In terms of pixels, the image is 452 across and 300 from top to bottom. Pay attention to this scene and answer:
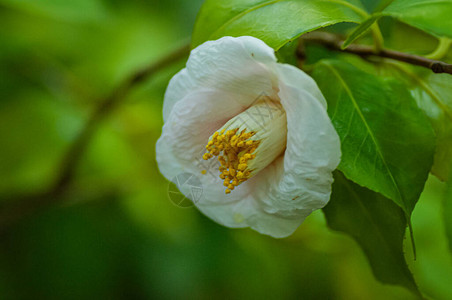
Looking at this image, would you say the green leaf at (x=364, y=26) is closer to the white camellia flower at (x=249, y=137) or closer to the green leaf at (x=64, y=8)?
the white camellia flower at (x=249, y=137)

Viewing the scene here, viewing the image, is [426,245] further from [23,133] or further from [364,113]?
[23,133]

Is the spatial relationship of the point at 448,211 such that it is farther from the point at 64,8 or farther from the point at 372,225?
the point at 64,8

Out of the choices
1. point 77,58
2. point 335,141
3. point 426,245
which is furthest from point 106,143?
point 335,141

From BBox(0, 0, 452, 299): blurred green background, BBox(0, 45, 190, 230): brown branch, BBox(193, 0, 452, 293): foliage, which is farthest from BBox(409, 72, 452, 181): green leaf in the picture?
BBox(0, 0, 452, 299): blurred green background

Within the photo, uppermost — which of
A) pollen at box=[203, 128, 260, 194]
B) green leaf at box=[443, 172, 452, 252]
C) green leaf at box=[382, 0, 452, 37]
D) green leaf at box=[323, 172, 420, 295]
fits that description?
green leaf at box=[382, 0, 452, 37]

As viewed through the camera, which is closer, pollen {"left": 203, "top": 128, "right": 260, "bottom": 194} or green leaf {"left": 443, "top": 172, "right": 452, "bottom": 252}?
green leaf {"left": 443, "top": 172, "right": 452, "bottom": 252}

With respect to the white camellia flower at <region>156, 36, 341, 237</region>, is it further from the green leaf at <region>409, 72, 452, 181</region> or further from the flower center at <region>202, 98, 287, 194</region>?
the green leaf at <region>409, 72, 452, 181</region>

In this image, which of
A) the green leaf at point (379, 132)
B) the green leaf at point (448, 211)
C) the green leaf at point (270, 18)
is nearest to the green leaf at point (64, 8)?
the green leaf at point (270, 18)
